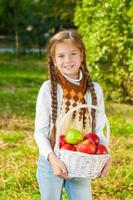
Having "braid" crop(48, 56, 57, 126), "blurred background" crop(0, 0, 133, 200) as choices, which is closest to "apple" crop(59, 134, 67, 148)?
"braid" crop(48, 56, 57, 126)

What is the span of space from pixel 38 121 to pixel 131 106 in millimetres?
7905

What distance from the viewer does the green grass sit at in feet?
17.5

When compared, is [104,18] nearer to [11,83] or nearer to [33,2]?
[11,83]

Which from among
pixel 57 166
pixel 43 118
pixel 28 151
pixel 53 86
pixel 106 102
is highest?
pixel 53 86

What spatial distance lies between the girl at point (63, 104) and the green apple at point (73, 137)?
13 centimetres

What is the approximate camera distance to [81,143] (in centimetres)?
306

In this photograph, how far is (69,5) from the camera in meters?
25.5

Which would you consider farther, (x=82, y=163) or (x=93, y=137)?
(x=93, y=137)

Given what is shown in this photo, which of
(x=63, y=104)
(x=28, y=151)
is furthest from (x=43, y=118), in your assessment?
(x=28, y=151)

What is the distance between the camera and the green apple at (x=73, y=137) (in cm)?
307

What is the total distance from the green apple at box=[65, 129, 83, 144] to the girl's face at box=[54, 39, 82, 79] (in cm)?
38

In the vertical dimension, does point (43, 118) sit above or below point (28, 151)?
above

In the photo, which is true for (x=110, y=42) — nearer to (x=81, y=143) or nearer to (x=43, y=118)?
(x=43, y=118)

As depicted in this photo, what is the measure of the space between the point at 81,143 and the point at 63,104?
0.98 feet
